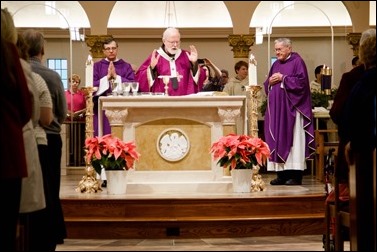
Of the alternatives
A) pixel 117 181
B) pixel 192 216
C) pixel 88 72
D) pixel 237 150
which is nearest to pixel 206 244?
pixel 192 216

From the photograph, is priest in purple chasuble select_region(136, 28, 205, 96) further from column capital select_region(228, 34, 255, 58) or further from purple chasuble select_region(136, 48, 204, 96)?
column capital select_region(228, 34, 255, 58)

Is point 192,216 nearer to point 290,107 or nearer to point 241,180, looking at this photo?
point 241,180

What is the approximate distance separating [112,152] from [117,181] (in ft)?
1.05

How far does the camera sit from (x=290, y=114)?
8.70m

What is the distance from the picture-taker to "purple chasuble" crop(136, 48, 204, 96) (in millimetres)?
8438

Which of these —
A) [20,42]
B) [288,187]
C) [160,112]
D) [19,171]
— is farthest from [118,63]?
[19,171]

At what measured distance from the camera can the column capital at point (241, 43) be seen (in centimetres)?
1411

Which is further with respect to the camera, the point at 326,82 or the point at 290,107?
→ the point at 326,82

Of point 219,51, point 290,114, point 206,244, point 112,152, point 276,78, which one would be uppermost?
point 219,51

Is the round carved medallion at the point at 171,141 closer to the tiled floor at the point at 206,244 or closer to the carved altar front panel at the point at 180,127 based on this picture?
the carved altar front panel at the point at 180,127

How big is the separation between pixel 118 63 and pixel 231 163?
6.65 ft

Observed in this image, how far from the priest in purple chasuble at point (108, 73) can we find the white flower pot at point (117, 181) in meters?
1.31

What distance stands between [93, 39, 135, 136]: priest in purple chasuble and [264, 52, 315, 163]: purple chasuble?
164 cm

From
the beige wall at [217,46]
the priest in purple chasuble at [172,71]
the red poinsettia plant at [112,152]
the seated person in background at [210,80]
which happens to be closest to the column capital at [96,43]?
the beige wall at [217,46]
